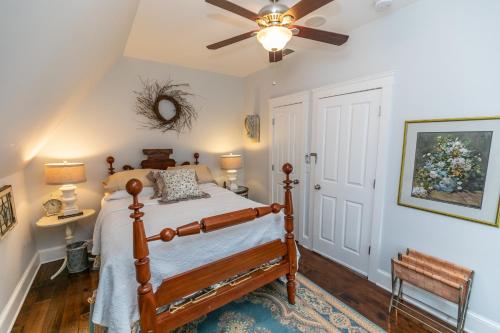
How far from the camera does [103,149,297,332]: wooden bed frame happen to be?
123cm

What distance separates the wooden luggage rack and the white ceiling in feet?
7.02

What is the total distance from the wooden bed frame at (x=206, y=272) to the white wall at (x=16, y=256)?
132cm

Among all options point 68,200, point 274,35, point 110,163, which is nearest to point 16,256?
point 68,200

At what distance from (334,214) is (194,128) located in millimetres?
2437

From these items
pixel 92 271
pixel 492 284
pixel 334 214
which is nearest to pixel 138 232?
pixel 92 271

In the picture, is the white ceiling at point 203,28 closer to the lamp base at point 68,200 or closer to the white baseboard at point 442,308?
the lamp base at point 68,200

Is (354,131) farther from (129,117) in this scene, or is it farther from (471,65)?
(129,117)

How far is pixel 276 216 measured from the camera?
1978 mm

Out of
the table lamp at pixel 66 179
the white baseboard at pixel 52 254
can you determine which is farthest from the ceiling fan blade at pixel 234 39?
the white baseboard at pixel 52 254

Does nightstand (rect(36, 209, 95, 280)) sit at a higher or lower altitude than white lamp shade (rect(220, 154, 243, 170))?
lower

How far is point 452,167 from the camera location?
171 cm

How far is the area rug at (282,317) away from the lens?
169cm

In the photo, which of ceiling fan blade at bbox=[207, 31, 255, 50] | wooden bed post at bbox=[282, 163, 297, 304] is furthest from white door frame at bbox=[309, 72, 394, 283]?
ceiling fan blade at bbox=[207, 31, 255, 50]

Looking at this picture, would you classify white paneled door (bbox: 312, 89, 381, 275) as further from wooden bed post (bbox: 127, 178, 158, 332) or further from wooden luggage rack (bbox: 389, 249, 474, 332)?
wooden bed post (bbox: 127, 178, 158, 332)
